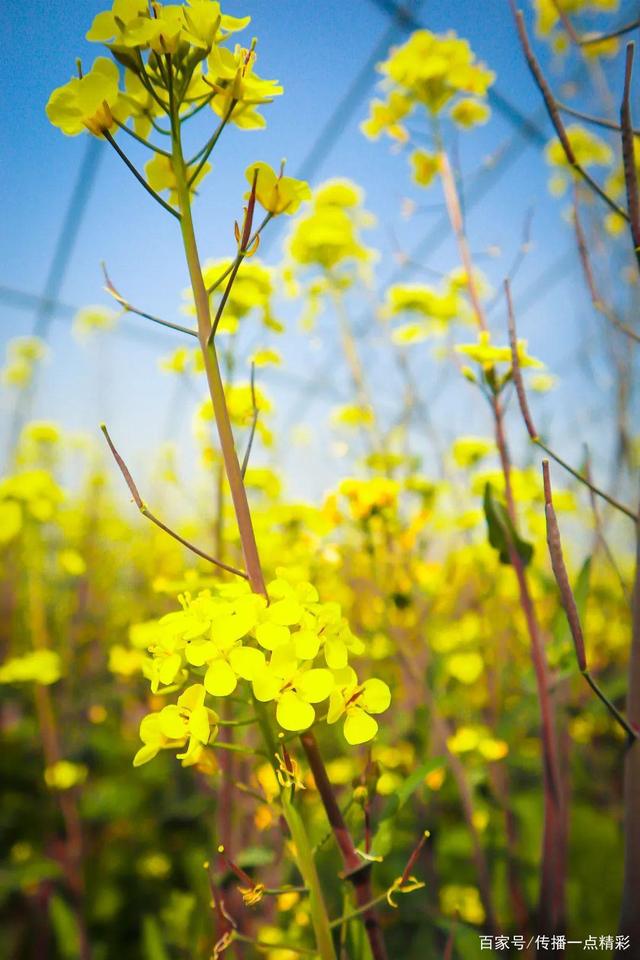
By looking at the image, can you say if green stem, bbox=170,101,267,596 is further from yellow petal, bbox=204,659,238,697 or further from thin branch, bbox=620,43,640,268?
thin branch, bbox=620,43,640,268

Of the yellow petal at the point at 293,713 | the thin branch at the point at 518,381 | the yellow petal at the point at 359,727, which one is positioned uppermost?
the thin branch at the point at 518,381

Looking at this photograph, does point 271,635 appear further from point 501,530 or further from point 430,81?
point 430,81

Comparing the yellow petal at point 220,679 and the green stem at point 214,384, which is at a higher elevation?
the green stem at point 214,384

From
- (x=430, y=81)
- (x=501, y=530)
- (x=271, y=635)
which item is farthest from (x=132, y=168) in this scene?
(x=430, y=81)

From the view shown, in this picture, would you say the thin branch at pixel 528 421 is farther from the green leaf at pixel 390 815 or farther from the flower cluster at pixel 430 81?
the flower cluster at pixel 430 81

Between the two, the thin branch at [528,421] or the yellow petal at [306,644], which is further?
the thin branch at [528,421]

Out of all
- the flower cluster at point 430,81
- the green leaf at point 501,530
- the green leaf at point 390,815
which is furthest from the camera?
the flower cluster at point 430,81

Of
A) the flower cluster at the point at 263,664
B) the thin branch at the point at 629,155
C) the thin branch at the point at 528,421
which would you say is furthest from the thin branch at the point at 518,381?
the flower cluster at the point at 263,664
